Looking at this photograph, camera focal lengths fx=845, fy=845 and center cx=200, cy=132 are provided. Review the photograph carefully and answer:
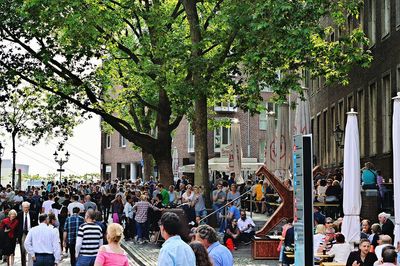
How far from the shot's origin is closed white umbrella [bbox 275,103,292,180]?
29125 mm

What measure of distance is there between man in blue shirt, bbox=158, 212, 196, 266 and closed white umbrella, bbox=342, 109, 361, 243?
10.4 m

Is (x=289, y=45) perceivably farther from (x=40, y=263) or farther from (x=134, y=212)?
(x=40, y=263)

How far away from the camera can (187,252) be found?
782cm

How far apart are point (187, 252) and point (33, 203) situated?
2312cm

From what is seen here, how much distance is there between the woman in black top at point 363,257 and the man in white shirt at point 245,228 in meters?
11.3

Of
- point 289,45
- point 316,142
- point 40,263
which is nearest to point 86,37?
point 289,45

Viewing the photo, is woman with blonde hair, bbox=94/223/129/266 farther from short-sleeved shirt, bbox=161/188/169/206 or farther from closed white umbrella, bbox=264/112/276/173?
short-sleeved shirt, bbox=161/188/169/206

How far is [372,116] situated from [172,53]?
9.42m

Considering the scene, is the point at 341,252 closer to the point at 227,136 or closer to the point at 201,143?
the point at 201,143

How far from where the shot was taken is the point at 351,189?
18.3 m

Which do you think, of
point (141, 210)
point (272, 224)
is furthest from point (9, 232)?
point (141, 210)

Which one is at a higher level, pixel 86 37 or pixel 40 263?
pixel 86 37

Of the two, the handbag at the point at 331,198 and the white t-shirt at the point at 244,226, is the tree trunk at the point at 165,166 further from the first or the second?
the handbag at the point at 331,198

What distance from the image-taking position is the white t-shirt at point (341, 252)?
16.8 metres
